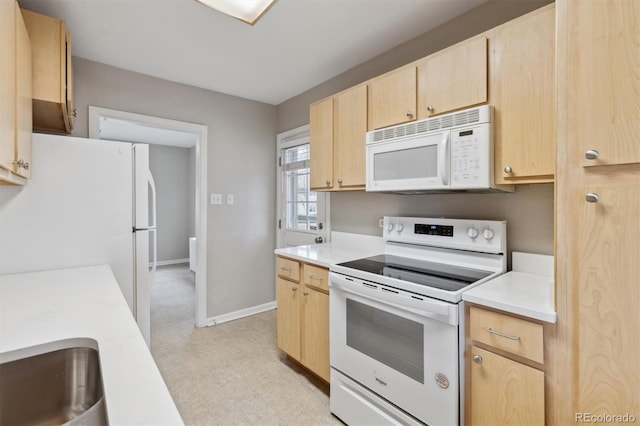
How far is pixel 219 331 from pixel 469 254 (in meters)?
2.50

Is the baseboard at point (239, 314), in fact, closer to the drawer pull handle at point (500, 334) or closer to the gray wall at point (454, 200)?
the gray wall at point (454, 200)

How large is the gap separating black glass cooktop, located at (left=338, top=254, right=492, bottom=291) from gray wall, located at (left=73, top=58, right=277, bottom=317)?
1.85 meters

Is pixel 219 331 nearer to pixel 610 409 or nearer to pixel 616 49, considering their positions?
pixel 610 409

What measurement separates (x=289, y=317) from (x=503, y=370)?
1.55m

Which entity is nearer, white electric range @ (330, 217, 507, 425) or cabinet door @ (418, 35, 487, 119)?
white electric range @ (330, 217, 507, 425)

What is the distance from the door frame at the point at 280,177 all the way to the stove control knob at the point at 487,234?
1495 millimetres

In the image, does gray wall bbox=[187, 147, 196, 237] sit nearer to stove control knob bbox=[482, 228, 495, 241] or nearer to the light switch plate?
the light switch plate

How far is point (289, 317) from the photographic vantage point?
94.4 inches

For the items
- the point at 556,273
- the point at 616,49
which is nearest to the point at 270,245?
the point at 556,273

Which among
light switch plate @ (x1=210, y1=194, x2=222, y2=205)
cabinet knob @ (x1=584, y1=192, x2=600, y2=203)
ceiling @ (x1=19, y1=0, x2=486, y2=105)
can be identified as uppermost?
ceiling @ (x1=19, y1=0, x2=486, y2=105)

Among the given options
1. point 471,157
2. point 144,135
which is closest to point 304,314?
point 471,157

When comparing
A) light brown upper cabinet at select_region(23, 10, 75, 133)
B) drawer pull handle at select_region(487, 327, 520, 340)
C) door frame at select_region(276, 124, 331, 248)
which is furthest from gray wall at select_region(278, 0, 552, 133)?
light brown upper cabinet at select_region(23, 10, 75, 133)

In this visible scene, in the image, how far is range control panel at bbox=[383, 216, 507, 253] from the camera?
5.56ft

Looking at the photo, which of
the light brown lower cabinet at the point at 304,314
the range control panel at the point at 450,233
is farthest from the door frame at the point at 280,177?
the range control panel at the point at 450,233
